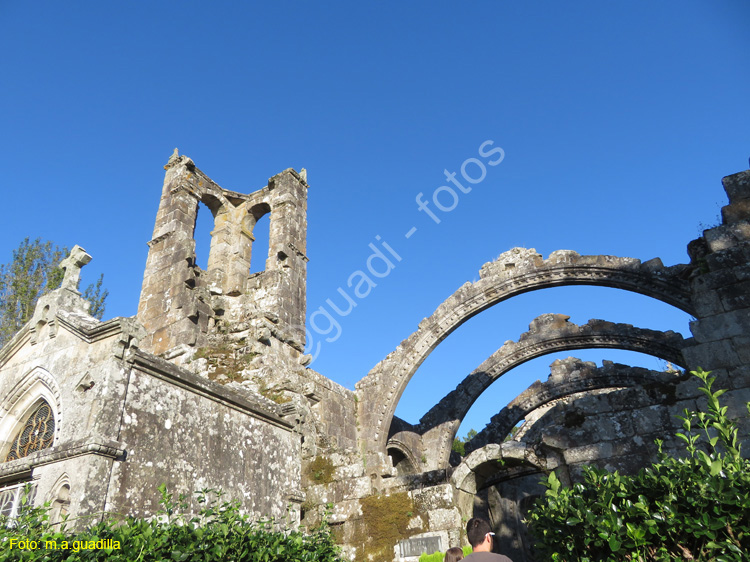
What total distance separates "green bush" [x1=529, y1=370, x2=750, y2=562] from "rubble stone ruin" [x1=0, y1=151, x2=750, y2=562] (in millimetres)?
2349

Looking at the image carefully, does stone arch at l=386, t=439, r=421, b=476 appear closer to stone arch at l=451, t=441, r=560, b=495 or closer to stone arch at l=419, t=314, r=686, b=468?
stone arch at l=419, t=314, r=686, b=468

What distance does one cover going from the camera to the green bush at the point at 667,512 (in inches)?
101

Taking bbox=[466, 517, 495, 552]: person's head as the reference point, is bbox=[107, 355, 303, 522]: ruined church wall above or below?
above

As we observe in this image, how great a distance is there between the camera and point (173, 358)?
7898 mm

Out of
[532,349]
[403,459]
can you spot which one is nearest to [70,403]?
[403,459]

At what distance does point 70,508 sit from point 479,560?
10.3 ft

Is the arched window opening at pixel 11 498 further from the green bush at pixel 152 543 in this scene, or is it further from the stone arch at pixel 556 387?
the stone arch at pixel 556 387

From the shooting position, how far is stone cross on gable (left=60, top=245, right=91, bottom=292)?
5754 millimetres

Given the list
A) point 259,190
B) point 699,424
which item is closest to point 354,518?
point 699,424

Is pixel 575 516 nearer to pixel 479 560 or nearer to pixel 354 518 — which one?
pixel 479 560

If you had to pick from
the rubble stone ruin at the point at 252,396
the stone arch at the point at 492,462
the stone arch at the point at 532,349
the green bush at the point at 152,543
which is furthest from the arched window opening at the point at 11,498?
the stone arch at the point at 532,349

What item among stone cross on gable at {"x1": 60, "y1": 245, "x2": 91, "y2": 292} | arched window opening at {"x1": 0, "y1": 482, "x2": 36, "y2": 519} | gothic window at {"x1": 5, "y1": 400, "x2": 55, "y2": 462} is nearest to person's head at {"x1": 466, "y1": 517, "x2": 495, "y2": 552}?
arched window opening at {"x1": 0, "y1": 482, "x2": 36, "y2": 519}

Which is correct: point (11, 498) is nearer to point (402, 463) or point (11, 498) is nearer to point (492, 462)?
point (492, 462)

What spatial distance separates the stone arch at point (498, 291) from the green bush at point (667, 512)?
7.66 m
